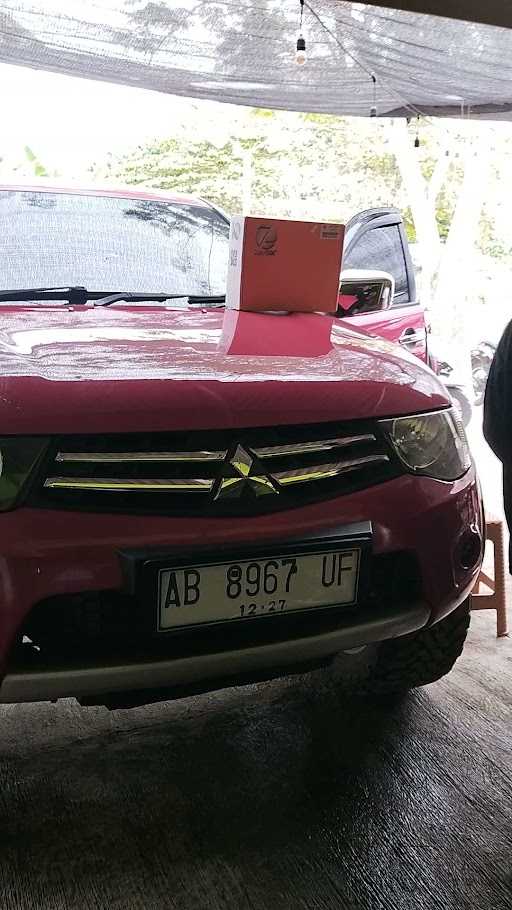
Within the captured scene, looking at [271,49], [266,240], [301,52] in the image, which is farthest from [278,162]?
[266,240]

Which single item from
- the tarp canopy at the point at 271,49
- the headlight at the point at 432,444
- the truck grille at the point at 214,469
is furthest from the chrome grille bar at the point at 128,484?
the tarp canopy at the point at 271,49

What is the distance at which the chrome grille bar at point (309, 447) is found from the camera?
5.95ft

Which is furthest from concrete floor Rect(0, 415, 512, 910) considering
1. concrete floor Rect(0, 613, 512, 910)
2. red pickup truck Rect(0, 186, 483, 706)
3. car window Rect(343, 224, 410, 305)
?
car window Rect(343, 224, 410, 305)

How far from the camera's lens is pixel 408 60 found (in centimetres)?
499

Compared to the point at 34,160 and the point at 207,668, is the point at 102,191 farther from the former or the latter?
the point at 34,160

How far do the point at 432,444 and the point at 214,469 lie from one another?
0.55 meters

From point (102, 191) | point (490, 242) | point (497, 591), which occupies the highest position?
point (102, 191)

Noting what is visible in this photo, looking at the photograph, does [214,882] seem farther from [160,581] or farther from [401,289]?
[401,289]

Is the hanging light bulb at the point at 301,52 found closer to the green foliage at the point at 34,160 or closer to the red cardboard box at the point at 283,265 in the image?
the red cardboard box at the point at 283,265

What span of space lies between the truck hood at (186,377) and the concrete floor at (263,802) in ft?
2.94

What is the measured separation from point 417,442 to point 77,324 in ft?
3.09

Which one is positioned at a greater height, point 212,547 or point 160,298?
point 160,298

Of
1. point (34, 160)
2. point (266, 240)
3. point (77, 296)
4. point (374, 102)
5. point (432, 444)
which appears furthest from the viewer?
point (34, 160)

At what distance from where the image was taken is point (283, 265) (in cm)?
292
